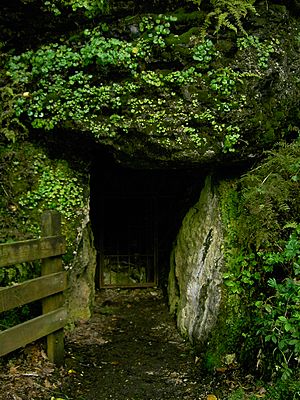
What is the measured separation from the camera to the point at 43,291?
15.0 ft

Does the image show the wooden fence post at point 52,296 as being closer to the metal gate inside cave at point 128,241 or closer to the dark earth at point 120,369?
A: the dark earth at point 120,369

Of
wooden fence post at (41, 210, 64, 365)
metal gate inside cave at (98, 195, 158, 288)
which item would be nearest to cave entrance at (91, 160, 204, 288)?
metal gate inside cave at (98, 195, 158, 288)

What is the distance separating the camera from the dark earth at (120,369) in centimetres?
439

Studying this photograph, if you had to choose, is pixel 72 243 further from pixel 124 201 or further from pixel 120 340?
pixel 124 201

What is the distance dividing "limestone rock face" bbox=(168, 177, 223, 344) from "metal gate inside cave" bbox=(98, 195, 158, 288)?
1.33 meters

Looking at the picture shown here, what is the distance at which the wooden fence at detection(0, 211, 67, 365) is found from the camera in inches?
162

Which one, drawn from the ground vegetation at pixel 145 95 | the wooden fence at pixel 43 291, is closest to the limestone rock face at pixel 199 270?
the ground vegetation at pixel 145 95

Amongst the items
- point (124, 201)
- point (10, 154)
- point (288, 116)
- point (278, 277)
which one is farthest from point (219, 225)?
point (124, 201)

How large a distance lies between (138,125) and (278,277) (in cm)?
209

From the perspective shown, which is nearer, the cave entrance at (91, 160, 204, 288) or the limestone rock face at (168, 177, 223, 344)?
the limestone rock face at (168, 177, 223, 344)

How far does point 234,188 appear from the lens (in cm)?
557

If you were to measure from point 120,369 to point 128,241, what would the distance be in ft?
10.3

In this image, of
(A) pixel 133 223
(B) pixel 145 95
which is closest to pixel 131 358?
(B) pixel 145 95

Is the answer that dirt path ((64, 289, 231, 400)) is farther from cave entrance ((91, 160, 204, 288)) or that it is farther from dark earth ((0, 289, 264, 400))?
cave entrance ((91, 160, 204, 288))
